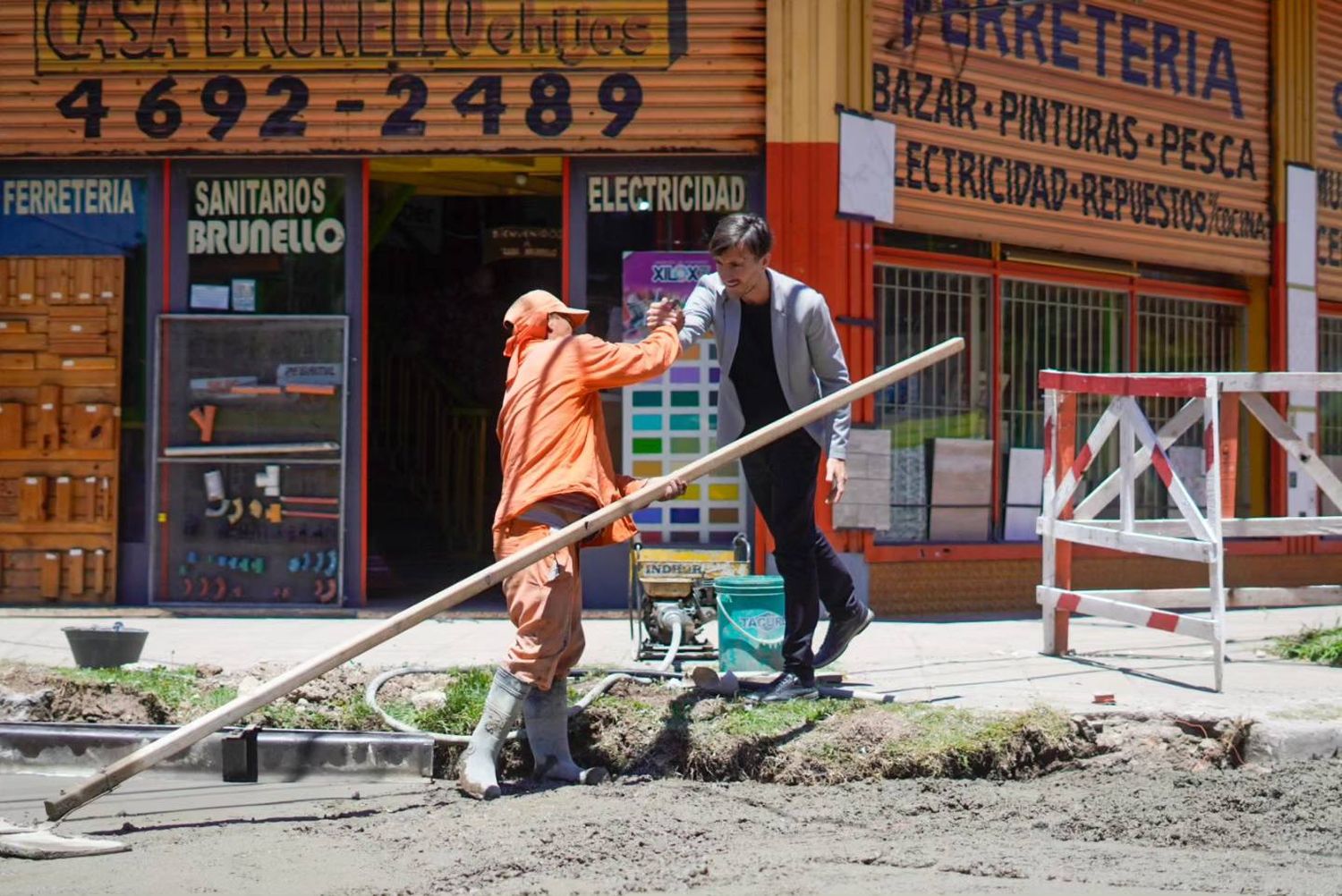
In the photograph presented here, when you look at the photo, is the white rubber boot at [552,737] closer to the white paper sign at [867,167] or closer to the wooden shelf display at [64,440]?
the white paper sign at [867,167]

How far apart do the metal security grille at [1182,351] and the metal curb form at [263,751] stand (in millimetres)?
7955

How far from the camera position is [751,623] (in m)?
7.10

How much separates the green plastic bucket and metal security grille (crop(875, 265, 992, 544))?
3710mm

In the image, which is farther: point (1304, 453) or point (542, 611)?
point (1304, 453)

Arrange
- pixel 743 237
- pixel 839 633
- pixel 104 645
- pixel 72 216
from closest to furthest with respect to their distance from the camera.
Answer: pixel 743 237, pixel 839 633, pixel 104 645, pixel 72 216

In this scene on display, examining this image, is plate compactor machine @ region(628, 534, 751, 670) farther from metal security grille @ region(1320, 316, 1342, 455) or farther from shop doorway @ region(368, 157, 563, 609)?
metal security grille @ region(1320, 316, 1342, 455)

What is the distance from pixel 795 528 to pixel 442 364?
347 inches

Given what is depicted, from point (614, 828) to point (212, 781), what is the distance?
2.02 meters

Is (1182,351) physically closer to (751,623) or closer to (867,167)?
(867,167)

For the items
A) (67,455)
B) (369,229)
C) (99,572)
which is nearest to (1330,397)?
(369,229)

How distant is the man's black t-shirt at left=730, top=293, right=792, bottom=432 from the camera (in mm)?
6695

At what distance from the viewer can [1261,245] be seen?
42.1 feet

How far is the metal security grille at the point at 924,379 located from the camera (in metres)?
11.0

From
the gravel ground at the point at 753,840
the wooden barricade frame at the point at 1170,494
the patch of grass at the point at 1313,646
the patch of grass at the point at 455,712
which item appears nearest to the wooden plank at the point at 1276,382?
the wooden barricade frame at the point at 1170,494
